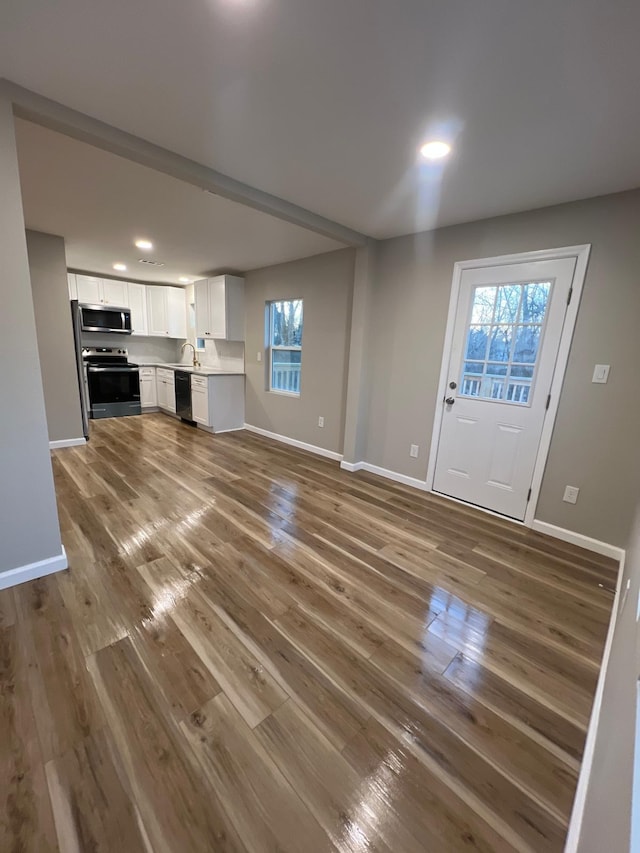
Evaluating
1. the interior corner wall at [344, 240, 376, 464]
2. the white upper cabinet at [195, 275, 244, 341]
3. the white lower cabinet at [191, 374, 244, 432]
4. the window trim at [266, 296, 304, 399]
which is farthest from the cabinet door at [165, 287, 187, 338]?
the interior corner wall at [344, 240, 376, 464]

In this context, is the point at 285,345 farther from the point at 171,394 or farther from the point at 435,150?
the point at 435,150

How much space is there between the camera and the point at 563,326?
2488mm

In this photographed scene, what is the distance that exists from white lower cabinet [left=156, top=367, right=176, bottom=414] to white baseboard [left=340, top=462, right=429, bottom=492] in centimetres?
346

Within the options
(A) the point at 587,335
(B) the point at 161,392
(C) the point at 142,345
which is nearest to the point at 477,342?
(A) the point at 587,335

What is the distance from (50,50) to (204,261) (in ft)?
10.8

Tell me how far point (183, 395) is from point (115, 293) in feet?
6.86

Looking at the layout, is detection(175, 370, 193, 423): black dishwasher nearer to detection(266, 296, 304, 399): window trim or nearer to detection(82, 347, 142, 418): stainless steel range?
detection(82, 347, 142, 418): stainless steel range

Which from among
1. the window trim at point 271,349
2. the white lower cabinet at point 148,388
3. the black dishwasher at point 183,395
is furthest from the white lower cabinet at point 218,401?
the white lower cabinet at point 148,388

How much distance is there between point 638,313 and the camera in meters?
2.22

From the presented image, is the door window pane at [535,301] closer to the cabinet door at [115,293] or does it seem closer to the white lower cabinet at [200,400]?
the white lower cabinet at [200,400]

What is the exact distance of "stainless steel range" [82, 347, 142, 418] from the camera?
17.8ft

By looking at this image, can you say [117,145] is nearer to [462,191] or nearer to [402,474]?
[462,191]

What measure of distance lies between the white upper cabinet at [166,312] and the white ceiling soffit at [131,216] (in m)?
1.27

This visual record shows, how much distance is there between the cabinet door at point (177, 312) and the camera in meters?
6.25
